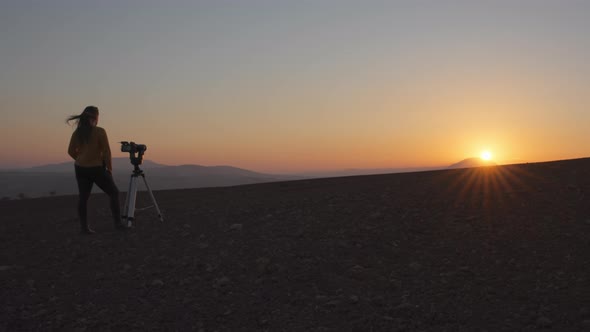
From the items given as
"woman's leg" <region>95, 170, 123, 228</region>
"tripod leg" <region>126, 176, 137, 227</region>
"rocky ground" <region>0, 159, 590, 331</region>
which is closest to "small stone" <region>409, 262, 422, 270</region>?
"rocky ground" <region>0, 159, 590, 331</region>

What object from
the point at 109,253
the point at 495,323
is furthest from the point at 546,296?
the point at 109,253

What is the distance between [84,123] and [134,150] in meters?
1.15

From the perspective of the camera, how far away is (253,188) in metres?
13.6

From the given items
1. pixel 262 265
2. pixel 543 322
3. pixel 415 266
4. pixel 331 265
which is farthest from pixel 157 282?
pixel 543 322

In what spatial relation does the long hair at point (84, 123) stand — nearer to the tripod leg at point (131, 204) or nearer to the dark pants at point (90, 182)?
the dark pants at point (90, 182)

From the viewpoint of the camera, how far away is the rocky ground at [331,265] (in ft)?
16.6

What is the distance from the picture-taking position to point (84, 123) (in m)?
8.40

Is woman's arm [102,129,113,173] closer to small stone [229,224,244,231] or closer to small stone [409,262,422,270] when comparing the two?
small stone [229,224,244,231]

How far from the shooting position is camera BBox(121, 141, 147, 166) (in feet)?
30.2

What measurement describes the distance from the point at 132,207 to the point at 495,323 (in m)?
6.65

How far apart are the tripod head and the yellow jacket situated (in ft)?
2.16

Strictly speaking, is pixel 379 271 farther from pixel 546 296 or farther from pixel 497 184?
pixel 497 184

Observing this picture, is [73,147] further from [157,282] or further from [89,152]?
[157,282]

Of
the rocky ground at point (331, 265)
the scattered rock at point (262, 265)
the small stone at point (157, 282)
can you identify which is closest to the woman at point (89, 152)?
the rocky ground at point (331, 265)
